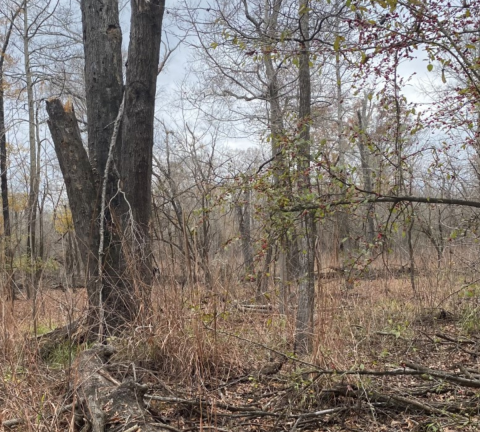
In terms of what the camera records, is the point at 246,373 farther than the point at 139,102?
No

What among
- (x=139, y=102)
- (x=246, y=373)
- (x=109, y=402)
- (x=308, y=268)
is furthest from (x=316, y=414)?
(x=139, y=102)

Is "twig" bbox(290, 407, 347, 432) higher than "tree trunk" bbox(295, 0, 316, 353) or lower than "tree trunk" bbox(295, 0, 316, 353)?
lower

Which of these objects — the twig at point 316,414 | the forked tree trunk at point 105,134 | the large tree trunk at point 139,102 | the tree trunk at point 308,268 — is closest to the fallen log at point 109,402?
the twig at point 316,414

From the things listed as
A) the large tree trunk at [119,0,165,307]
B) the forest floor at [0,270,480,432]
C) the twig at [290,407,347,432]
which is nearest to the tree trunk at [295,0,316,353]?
the forest floor at [0,270,480,432]

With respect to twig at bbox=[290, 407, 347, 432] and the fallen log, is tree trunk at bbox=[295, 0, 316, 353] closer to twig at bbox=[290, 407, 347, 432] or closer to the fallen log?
twig at bbox=[290, 407, 347, 432]

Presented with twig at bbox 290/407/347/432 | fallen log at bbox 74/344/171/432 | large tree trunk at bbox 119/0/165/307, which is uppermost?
large tree trunk at bbox 119/0/165/307

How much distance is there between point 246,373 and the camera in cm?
320

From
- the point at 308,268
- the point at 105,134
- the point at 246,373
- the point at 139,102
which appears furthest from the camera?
the point at 105,134

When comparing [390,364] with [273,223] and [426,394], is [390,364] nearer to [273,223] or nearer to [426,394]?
[426,394]

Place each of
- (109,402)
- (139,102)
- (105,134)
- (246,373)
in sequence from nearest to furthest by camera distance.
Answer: (109,402), (246,373), (139,102), (105,134)

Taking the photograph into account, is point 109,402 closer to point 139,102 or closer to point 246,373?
point 246,373

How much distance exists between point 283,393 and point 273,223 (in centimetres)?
125

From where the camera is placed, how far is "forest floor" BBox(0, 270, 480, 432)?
7.55ft

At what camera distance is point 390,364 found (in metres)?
3.08
